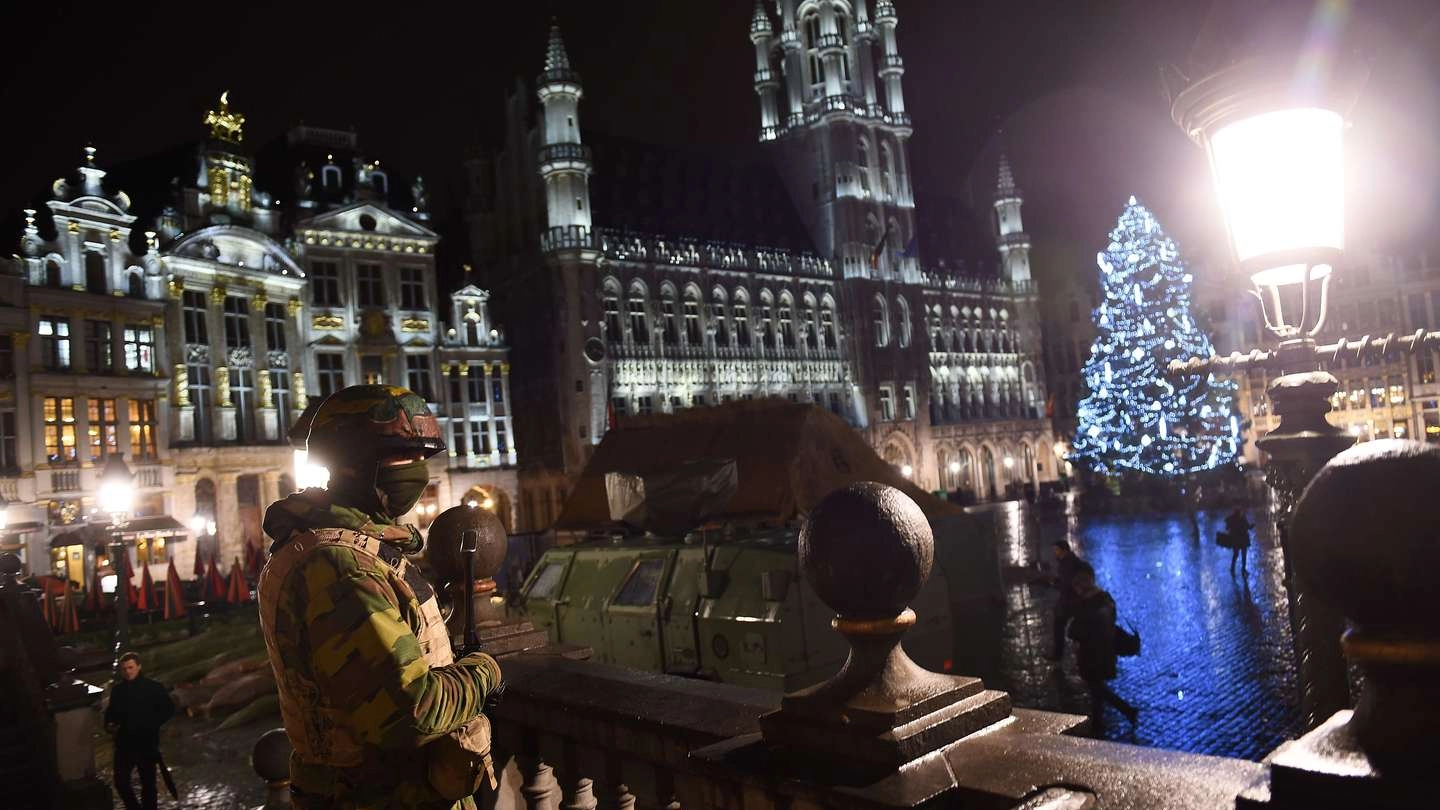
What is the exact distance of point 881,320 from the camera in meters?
52.3

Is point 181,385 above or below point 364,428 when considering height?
above

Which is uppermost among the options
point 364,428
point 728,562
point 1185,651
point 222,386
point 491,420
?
point 222,386

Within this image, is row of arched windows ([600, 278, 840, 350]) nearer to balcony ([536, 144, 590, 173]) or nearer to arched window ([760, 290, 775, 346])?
arched window ([760, 290, 775, 346])

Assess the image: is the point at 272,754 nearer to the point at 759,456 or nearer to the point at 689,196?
the point at 759,456

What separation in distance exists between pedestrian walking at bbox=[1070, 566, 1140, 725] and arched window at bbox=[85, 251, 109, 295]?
94.1ft

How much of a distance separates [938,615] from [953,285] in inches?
1934

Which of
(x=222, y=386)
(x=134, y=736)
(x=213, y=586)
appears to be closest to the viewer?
(x=134, y=736)

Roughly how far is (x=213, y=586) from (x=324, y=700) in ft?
74.8

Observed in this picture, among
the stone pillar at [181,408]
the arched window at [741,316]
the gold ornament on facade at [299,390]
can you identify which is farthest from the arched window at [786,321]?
the stone pillar at [181,408]

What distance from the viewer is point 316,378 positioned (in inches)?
1276

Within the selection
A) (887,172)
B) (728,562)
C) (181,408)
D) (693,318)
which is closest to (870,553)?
(728,562)

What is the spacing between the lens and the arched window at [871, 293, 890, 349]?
51938 mm

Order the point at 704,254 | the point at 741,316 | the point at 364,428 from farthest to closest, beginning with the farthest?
A: the point at 741,316
the point at 704,254
the point at 364,428

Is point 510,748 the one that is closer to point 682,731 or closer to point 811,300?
point 682,731
